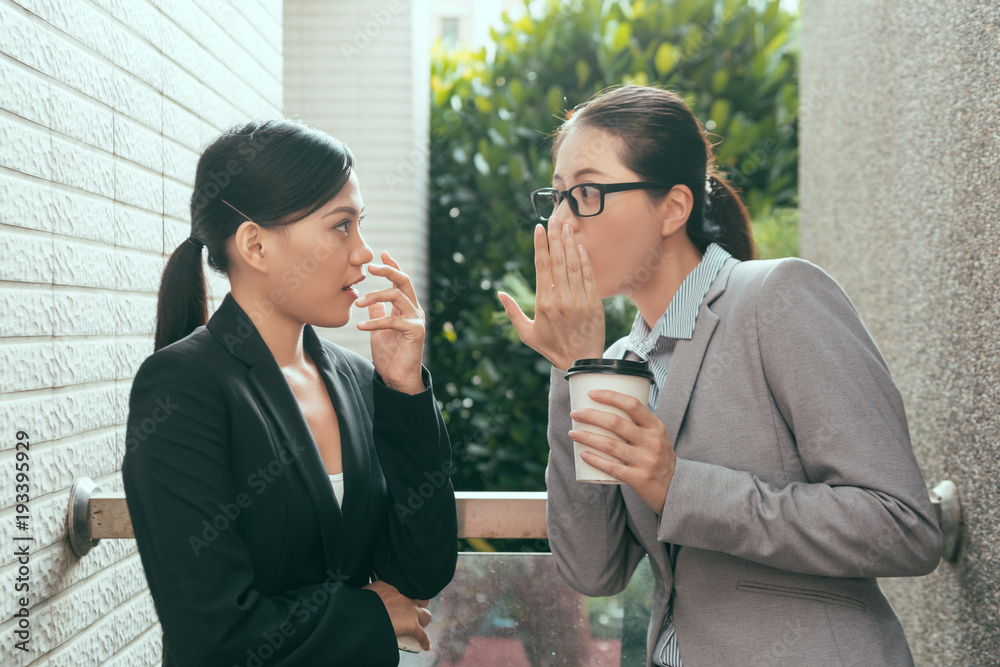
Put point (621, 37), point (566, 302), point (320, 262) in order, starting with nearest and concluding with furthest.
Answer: point (566, 302) < point (320, 262) < point (621, 37)

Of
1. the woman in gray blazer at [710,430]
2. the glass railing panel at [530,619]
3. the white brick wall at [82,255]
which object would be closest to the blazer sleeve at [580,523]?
the woman in gray blazer at [710,430]

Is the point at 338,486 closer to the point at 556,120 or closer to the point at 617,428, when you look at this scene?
the point at 617,428

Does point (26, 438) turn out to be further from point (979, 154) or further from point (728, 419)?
point (979, 154)

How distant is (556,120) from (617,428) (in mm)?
4291

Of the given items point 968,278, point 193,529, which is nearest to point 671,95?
point 968,278

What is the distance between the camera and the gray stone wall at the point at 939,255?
5.95 ft

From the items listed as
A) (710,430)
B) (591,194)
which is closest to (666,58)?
A: (591,194)

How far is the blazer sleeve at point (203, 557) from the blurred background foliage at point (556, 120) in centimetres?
352

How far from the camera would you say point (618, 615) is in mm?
1940

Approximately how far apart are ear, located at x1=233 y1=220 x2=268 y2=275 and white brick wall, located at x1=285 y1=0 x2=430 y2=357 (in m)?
3.65

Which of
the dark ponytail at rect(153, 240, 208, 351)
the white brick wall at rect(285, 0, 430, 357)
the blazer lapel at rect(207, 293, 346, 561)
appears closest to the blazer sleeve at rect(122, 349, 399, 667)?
the blazer lapel at rect(207, 293, 346, 561)

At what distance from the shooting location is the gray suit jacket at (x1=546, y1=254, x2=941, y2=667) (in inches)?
55.6

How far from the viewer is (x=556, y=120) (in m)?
5.29

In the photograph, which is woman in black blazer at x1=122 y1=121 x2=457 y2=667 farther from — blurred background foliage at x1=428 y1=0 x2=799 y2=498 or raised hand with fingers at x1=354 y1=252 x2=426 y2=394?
blurred background foliage at x1=428 y1=0 x2=799 y2=498
